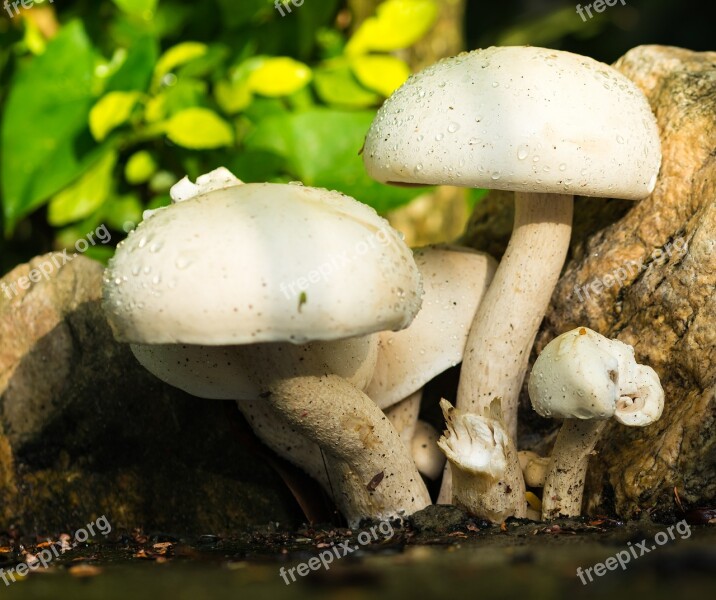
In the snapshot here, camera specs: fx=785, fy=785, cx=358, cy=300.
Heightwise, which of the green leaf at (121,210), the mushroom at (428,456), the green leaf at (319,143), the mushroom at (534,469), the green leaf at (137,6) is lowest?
the mushroom at (428,456)

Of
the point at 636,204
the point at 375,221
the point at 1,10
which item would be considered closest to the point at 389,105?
the point at 375,221

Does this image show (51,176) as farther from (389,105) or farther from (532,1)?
(532,1)

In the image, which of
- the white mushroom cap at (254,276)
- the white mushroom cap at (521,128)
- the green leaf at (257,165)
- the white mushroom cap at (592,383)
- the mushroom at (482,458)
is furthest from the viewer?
the green leaf at (257,165)

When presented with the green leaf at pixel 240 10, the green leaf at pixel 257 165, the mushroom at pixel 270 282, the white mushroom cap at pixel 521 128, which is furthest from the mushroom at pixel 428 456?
the green leaf at pixel 240 10

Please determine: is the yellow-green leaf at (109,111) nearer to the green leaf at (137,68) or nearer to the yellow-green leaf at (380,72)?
the green leaf at (137,68)

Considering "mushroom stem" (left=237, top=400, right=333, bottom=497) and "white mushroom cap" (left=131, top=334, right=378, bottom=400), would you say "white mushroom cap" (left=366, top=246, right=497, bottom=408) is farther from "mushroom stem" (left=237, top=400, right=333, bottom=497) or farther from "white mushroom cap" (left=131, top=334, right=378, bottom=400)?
"mushroom stem" (left=237, top=400, right=333, bottom=497)

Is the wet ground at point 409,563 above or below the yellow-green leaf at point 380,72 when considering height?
below

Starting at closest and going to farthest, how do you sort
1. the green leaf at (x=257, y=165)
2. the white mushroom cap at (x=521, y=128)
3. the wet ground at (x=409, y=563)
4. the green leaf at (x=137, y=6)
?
the wet ground at (x=409, y=563), the white mushroom cap at (x=521, y=128), the green leaf at (x=137, y=6), the green leaf at (x=257, y=165)

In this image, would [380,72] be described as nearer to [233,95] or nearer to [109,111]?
[233,95]
